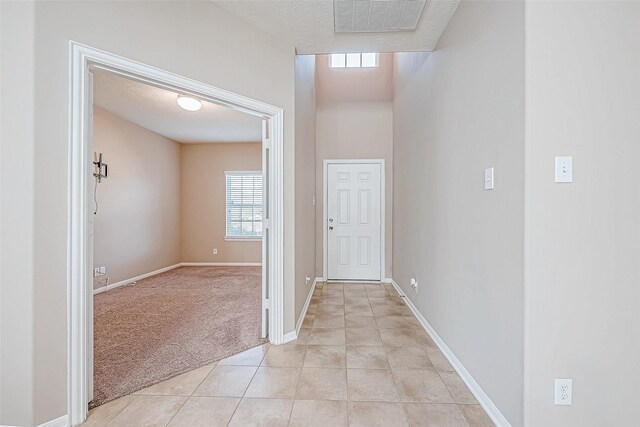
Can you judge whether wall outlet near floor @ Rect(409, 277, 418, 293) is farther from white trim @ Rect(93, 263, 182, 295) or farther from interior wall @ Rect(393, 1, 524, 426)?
white trim @ Rect(93, 263, 182, 295)

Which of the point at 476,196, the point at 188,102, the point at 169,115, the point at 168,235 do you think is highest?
the point at 169,115

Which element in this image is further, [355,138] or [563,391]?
[355,138]

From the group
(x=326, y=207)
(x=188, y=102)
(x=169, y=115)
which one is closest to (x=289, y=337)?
(x=326, y=207)

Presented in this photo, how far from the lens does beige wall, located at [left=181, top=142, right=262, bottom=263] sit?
6.43 metres

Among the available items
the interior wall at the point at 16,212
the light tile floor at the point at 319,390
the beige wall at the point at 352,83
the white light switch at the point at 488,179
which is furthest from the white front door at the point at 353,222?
the interior wall at the point at 16,212

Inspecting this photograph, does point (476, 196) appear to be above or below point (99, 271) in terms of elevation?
above

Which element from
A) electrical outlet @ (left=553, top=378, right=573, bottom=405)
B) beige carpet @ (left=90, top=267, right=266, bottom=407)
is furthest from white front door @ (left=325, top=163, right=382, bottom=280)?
electrical outlet @ (left=553, top=378, right=573, bottom=405)

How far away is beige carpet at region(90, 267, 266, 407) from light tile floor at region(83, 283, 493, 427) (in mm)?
182

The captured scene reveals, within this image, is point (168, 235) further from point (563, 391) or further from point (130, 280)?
point (563, 391)

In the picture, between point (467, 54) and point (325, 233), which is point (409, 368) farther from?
point (325, 233)

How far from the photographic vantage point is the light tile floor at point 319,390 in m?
1.65

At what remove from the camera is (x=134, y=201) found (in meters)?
5.07

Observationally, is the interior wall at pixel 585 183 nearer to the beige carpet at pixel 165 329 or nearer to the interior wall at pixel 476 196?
the interior wall at pixel 476 196

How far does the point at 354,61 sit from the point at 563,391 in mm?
4983
